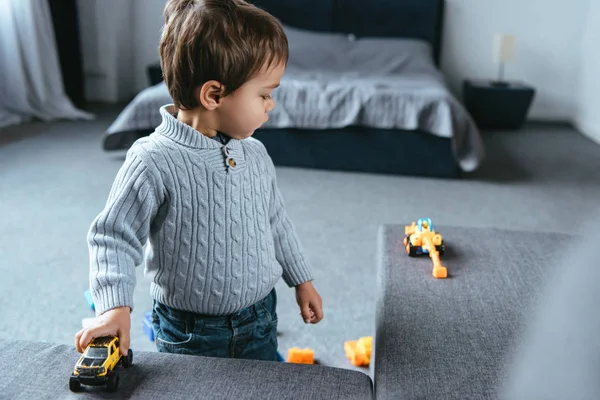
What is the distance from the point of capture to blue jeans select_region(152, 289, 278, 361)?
100 centimetres

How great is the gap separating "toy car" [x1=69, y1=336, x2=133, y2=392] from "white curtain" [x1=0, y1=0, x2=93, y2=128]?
138 inches

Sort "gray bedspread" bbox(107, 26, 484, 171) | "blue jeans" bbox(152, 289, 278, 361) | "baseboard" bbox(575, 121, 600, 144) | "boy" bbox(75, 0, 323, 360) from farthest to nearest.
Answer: "baseboard" bbox(575, 121, 600, 144) < "gray bedspread" bbox(107, 26, 484, 171) < "blue jeans" bbox(152, 289, 278, 361) < "boy" bbox(75, 0, 323, 360)

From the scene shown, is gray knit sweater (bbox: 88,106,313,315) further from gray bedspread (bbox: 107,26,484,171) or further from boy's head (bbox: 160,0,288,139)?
gray bedspread (bbox: 107,26,484,171)

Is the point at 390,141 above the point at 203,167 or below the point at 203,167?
below

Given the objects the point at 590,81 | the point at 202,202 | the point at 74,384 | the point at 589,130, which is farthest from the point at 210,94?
the point at 590,81

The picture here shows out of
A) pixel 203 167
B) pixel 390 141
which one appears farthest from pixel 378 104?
pixel 203 167

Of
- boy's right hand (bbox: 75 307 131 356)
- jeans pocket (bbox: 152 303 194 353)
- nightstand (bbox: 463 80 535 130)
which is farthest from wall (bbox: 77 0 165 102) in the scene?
boy's right hand (bbox: 75 307 131 356)

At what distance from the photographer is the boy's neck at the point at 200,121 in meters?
0.97

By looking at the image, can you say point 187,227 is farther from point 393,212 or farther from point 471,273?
point 393,212

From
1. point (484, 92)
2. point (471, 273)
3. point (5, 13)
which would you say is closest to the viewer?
point (471, 273)

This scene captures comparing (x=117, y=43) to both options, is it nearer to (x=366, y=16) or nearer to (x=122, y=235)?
(x=366, y=16)

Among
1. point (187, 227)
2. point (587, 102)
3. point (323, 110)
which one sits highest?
point (187, 227)

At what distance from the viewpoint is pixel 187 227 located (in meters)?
0.95

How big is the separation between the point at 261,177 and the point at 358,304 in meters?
0.86
